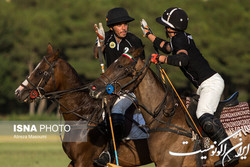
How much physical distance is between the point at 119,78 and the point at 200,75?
124 centimetres

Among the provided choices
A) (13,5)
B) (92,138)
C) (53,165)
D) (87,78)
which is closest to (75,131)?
(92,138)

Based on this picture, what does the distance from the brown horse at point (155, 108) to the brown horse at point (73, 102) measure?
136cm

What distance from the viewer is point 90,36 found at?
4441 centimetres

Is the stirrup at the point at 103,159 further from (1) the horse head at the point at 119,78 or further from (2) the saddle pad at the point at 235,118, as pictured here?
(2) the saddle pad at the point at 235,118

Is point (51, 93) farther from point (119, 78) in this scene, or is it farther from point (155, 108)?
point (155, 108)

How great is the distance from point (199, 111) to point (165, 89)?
0.64 meters

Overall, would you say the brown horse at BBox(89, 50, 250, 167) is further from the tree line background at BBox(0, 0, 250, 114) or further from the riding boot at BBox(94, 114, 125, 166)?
the tree line background at BBox(0, 0, 250, 114)

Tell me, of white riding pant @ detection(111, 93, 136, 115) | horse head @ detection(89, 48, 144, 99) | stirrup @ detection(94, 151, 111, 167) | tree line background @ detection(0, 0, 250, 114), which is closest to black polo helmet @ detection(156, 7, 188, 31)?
horse head @ detection(89, 48, 144, 99)

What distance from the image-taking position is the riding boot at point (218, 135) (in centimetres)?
638

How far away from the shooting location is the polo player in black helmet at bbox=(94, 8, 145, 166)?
789cm

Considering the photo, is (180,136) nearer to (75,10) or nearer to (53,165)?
(53,165)

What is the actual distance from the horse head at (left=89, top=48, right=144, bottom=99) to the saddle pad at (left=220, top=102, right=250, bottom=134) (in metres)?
1.49

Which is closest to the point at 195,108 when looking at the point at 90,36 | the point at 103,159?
the point at 103,159

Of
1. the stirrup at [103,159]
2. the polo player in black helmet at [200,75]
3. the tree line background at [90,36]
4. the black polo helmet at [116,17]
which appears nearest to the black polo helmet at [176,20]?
the polo player in black helmet at [200,75]
